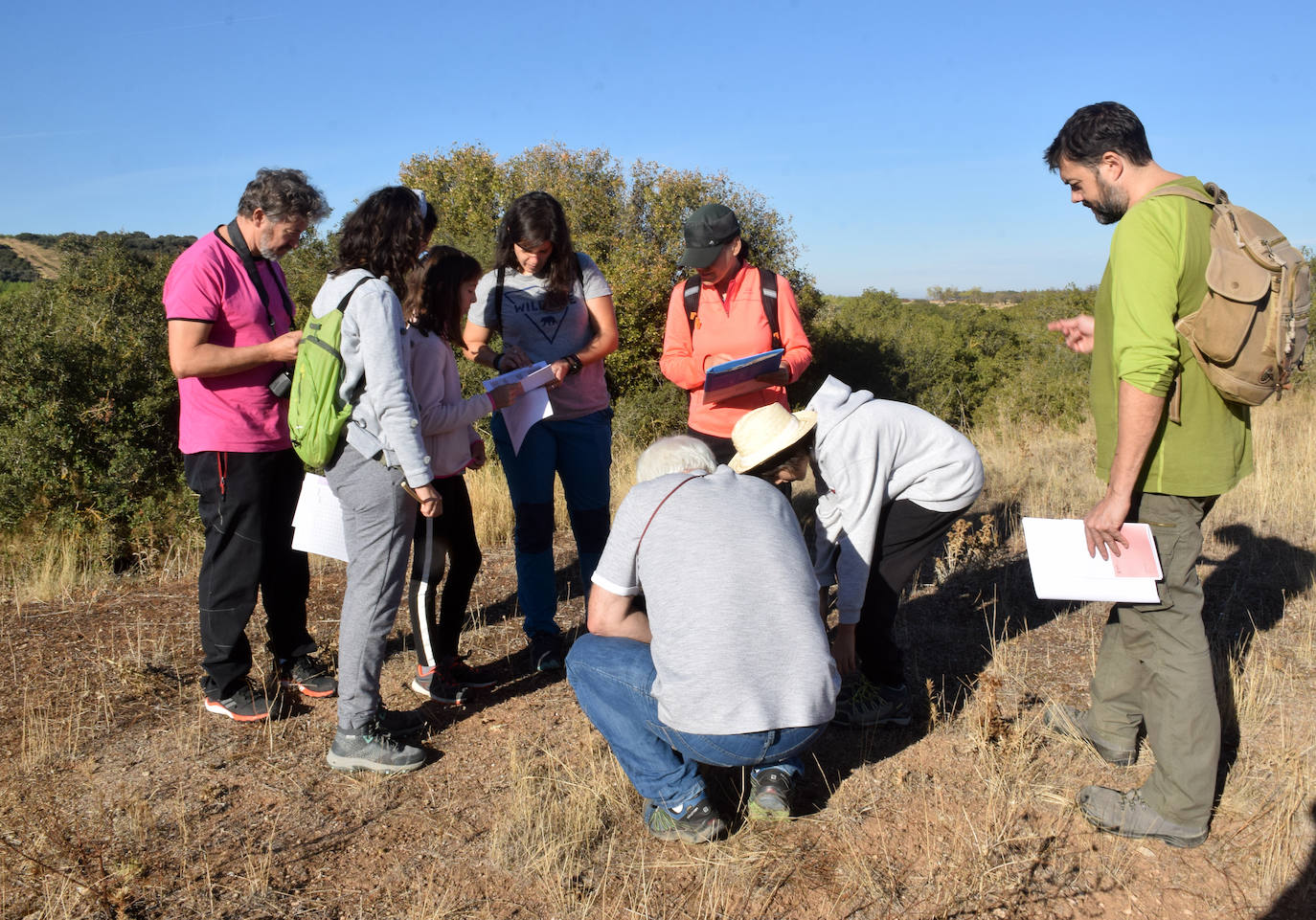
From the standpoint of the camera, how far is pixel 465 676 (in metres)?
3.89

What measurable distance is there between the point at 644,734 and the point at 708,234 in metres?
2.28

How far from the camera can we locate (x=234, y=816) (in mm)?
2873

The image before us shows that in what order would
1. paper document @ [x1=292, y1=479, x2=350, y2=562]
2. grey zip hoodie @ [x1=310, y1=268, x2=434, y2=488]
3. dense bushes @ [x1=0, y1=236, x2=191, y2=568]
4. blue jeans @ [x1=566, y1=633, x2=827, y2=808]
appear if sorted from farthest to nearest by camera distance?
dense bushes @ [x1=0, y1=236, x2=191, y2=568]
paper document @ [x1=292, y1=479, x2=350, y2=562]
grey zip hoodie @ [x1=310, y1=268, x2=434, y2=488]
blue jeans @ [x1=566, y1=633, x2=827, y2=808]

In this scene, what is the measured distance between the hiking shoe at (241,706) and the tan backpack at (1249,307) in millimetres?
3443

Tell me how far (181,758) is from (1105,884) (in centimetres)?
306

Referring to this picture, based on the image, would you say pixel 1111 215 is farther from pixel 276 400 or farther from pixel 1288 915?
pixel 276 400

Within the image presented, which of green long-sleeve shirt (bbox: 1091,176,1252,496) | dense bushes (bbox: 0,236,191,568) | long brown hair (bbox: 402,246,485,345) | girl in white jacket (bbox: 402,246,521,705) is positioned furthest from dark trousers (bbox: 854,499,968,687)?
dense bushes (bbox: 0,236,191,568)

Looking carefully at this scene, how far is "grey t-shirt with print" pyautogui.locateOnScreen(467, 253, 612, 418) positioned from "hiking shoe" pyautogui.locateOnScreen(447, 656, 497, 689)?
1.16 metres

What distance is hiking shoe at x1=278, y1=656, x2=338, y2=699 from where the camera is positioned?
12.5 feet

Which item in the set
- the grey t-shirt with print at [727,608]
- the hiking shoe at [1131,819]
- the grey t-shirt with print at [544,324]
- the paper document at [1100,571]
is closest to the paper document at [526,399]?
the grey t-shirt with print at [544,324]

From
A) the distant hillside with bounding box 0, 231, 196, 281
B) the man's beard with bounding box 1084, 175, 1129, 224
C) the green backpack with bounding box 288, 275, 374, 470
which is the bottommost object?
the green backpack with bounding box 288, 275, 374, 470

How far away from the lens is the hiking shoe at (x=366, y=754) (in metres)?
3.10

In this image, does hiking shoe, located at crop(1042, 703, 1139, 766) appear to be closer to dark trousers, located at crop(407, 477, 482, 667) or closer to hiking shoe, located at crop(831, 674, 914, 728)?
hiking shoe, located at crop(831, 674, 914, 728)

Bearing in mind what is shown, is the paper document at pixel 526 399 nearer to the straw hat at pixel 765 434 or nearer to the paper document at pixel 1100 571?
the straw hat at pixel 765 434
